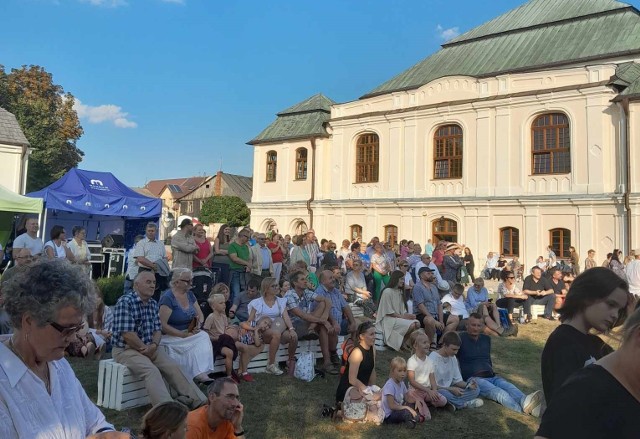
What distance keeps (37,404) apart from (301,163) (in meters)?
27.3

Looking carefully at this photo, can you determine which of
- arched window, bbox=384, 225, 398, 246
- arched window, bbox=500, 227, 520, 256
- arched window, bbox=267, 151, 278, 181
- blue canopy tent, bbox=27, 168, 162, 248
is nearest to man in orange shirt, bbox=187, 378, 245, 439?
blue canopy tent, bbox=27, 168, 162, 248

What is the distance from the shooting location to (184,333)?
18.9 feet

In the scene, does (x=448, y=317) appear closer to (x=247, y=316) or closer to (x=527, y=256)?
Result: (x=247, y=316)

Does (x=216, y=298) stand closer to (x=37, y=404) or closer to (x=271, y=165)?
(x=37, y=404)

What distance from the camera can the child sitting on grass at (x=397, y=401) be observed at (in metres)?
5.43

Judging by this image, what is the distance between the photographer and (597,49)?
68.8 ft

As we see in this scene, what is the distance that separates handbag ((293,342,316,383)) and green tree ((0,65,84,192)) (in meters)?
33.8

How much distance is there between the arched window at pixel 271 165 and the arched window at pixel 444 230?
423 inches

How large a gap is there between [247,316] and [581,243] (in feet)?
54.2

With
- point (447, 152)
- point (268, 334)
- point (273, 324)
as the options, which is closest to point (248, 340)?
point (268, 334)

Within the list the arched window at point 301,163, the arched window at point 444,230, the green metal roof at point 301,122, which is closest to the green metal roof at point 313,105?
the green metal roof at point 301,122

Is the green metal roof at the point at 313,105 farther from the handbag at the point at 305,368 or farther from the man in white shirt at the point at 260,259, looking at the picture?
the handbag at the point at 305,368

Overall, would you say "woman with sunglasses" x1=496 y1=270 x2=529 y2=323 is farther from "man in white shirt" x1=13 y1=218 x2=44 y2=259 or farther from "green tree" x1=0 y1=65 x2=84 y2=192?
"green tree" x1=0 y1=65 x2=84 y2=192

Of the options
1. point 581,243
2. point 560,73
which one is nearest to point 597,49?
point 560,73
